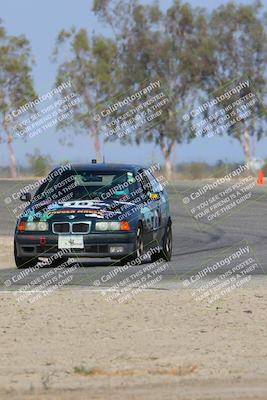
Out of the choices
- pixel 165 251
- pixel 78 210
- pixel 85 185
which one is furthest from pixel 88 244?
pixel 165 251

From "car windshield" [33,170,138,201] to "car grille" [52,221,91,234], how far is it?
1.95 feet

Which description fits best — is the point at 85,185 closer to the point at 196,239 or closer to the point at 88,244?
the point at 88,244

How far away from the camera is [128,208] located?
59.2 feet

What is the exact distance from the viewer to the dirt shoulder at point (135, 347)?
338 inches

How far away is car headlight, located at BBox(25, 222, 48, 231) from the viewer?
18.1 m

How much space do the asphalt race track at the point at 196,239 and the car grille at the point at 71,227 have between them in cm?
65

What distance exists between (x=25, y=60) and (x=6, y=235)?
5670 cm

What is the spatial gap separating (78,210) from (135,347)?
757 cm

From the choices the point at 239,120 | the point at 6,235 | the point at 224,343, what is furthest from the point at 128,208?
the point at 239,120

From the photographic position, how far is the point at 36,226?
18.1 metres

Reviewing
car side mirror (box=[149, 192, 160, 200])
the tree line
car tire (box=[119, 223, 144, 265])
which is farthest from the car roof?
the tree line

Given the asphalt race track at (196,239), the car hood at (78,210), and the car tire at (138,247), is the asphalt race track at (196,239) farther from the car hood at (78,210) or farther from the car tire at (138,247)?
the car hood at (78,210)

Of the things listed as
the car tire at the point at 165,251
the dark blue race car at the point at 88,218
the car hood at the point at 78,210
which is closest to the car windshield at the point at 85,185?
the dark blue race car at the point at 88,218

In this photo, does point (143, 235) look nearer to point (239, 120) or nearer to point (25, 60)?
point (239, 120)
